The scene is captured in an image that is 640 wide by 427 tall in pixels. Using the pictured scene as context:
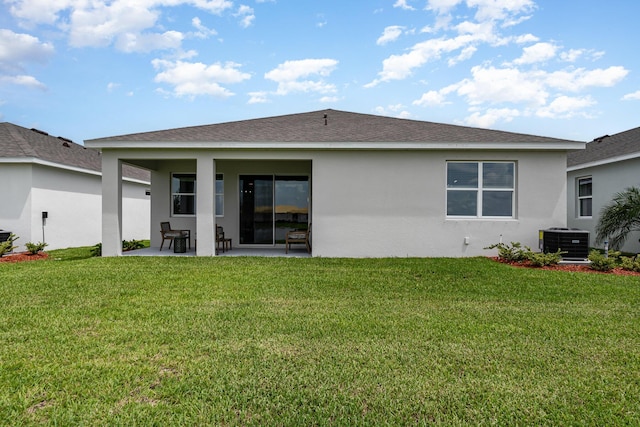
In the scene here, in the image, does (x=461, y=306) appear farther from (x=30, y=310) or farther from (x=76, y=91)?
Answer: (x=76, y=91)

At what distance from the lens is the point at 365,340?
3.88 metres

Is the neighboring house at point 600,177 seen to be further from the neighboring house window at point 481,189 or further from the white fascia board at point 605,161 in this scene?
the neighboring house window at point 481,189

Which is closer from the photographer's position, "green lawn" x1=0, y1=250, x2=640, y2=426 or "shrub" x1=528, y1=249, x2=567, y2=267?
"green lawn" x1=0, y1=250, x2=640, y2=426

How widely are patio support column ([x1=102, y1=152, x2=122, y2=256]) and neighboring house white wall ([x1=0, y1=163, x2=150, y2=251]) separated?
151 inches

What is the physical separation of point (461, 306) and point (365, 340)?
2109mm

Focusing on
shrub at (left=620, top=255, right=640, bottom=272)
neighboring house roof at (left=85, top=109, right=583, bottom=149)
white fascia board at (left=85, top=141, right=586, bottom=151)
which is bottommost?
shrub at (left=620, top=255, right=640, bottom=272)

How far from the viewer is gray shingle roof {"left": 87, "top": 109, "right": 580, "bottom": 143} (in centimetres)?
998

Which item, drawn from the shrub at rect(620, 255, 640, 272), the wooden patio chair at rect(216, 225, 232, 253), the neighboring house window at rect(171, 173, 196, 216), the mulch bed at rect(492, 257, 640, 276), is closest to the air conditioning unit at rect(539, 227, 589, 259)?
the mulch bed at rect(492, 257, 640, 276)

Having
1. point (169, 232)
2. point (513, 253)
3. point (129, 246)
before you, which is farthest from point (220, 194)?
point (513, 253)

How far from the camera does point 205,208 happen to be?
9.99 m

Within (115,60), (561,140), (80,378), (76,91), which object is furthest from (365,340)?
(76,91)

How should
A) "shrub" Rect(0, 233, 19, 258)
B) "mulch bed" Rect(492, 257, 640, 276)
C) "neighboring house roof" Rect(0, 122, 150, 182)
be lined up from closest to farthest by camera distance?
"mulch bed" Rect(492, 257, 640, 276) → "shrub" Rect(0, 233, 19, 258) → "neighboring house roof" Rect(0, 122, 150, 182)

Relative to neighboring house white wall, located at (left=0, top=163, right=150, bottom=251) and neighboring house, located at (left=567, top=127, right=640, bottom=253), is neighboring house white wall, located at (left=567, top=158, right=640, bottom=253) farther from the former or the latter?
neighboring house white wall, located at (left=0, top=163, right=150, bottom=251)

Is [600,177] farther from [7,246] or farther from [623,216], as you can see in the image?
[7,246]
